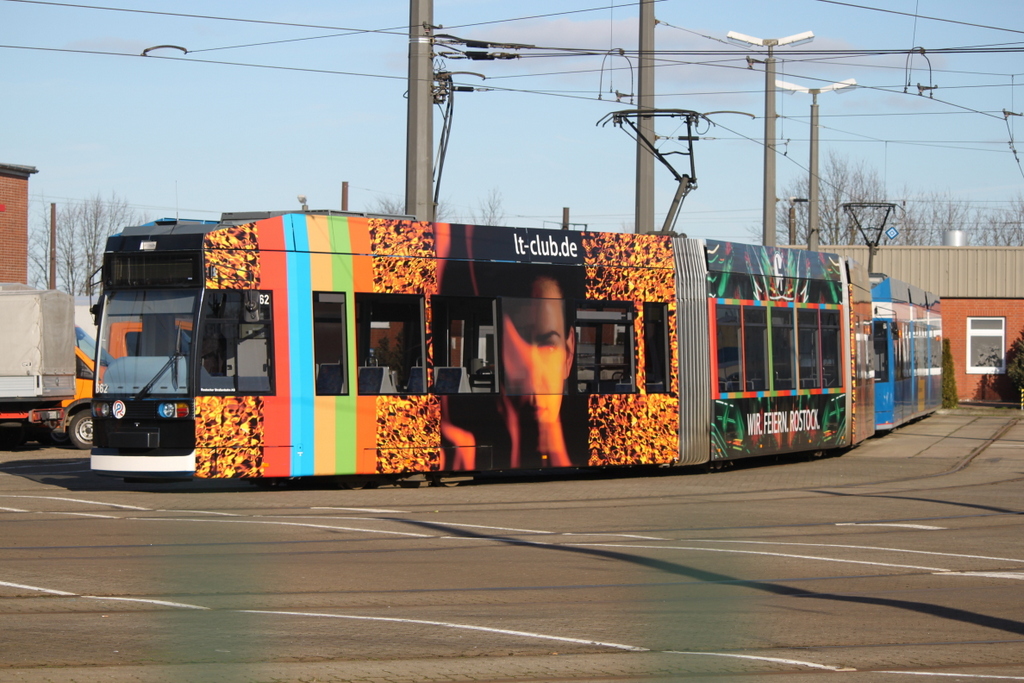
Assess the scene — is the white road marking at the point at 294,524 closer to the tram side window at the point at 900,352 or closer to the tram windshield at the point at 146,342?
the tram windshield at the point at 146,342

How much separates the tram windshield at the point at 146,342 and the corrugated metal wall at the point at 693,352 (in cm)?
676

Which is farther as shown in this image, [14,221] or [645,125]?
[14,221]

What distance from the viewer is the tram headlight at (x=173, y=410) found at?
13031mm

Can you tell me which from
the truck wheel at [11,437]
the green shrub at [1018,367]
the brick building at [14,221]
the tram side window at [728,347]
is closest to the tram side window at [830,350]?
the tram side window at [728,347]

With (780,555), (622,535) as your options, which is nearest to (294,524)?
(622,535)

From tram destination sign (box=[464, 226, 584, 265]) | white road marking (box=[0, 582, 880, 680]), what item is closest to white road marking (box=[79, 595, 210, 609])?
white road marking (box=[0, 582, 880, 680])

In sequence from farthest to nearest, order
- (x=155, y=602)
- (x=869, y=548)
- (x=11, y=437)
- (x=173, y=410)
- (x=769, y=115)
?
(x=769, y=115)
(x=11, y=437)
(x=173, y=410)
(x=869, y=548)
(x=155, y=602)

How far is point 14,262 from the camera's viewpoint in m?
39.3

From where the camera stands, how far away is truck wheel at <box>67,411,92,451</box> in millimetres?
22797

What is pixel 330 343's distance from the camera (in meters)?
13.7

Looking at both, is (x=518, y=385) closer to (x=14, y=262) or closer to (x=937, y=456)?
(x=937, y=456)

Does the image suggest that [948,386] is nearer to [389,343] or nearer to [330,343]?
[389,343]

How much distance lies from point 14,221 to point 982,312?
34.7m

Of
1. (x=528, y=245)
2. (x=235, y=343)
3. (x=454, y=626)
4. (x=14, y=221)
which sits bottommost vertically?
(x=454, y=626)
